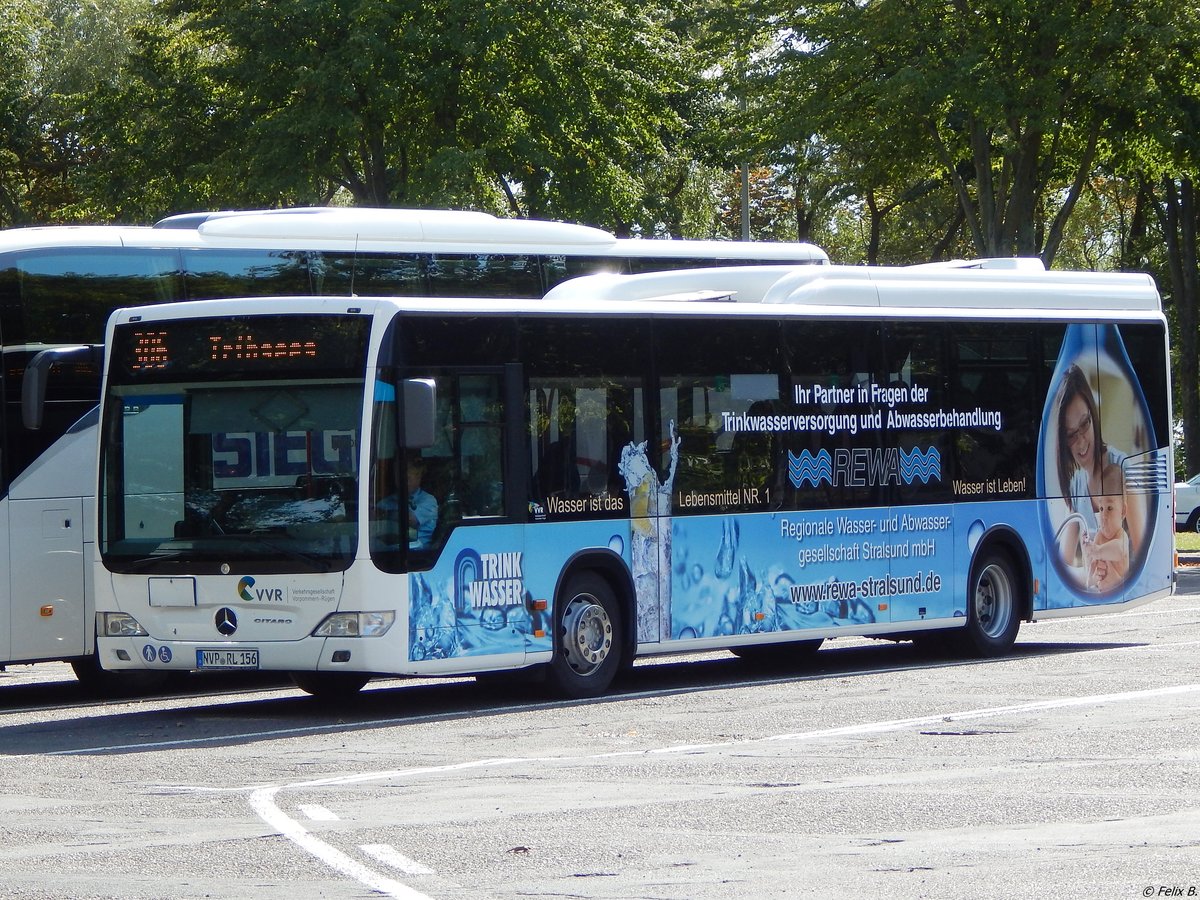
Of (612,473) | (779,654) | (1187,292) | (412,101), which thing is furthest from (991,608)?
(1187,292)

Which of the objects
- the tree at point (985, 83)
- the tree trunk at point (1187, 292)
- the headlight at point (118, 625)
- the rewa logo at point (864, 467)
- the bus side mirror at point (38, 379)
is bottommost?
the headlight at point (118, 625)

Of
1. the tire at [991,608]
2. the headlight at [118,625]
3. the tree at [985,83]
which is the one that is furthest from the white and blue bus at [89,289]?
the tree at [985,83]

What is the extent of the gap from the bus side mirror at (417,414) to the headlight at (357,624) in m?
1.10

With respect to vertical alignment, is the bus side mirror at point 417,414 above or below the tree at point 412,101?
below

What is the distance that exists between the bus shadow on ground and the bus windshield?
1099 millimetres

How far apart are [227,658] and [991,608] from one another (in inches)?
291

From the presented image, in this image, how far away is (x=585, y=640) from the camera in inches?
564

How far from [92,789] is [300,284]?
7.27m

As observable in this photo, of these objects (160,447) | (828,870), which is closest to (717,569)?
(160,447)

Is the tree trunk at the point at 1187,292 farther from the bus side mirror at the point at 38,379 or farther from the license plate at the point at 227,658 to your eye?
the license plate at the point at 227,658

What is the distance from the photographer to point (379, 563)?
1289 cm

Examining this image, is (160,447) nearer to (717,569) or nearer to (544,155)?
(717,569)

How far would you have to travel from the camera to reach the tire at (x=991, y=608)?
1741 centimetres

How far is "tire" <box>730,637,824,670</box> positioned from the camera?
1764cm
